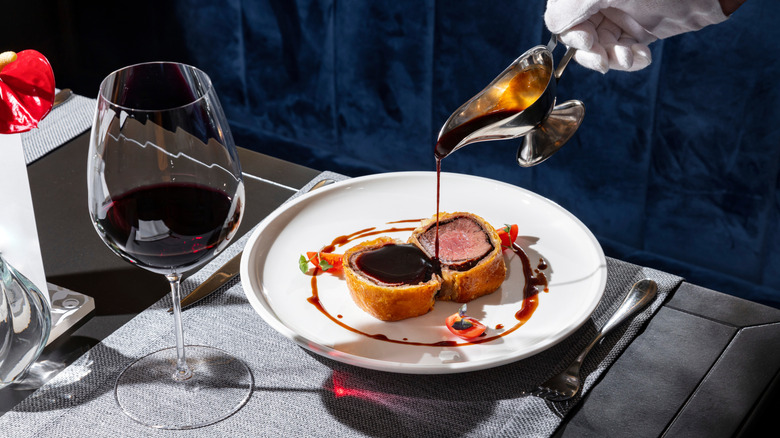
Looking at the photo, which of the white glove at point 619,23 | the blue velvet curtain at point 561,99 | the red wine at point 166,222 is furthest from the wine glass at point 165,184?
the blue velvet curtain at point 561,99

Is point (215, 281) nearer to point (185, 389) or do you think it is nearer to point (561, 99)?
point (185, 389)

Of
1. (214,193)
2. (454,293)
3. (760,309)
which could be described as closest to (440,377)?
(454,293)

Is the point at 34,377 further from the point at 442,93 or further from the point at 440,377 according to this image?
the point at 442,93

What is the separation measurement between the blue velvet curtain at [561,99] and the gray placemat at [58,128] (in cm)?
112

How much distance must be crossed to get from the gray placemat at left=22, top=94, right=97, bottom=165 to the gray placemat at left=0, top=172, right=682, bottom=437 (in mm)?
503

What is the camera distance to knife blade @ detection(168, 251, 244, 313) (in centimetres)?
93

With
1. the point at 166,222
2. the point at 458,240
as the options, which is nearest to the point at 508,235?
the point at 458,240

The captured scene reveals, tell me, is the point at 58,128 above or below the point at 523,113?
below

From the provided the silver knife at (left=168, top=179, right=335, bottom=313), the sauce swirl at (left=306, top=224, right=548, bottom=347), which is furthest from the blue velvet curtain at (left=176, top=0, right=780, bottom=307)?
the silver knife at (left=168, top=179, right=335, bottom=313)

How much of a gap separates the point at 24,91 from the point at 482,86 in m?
1.63

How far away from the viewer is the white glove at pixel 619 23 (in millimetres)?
966

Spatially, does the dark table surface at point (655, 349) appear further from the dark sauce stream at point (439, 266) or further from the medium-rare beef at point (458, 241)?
the medium-rare beef at point (458, 241)

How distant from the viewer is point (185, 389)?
0.79m

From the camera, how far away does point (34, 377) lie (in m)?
0.82
